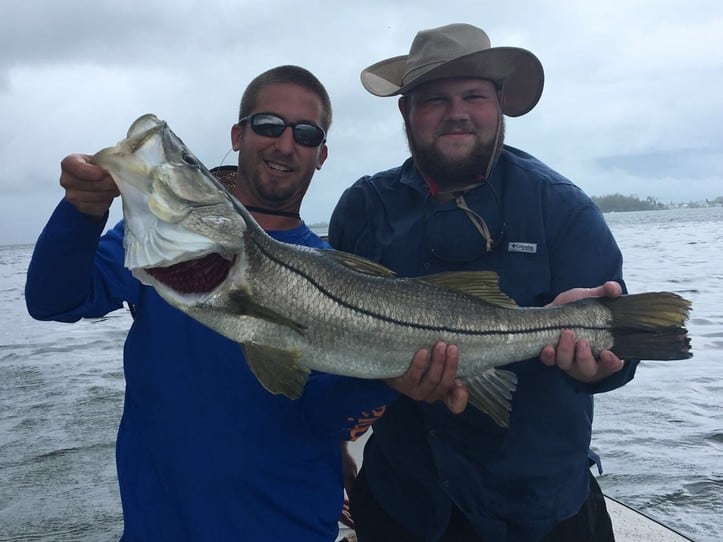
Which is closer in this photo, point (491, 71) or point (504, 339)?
point (504, 339)

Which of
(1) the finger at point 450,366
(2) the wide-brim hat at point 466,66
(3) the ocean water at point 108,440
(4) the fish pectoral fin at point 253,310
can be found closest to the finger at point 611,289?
(1) the finger at point 450,366

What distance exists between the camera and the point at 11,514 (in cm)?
571

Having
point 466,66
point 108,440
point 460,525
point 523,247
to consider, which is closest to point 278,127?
point 466,66

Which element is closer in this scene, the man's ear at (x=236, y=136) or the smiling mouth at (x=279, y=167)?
the smiling mouth at (x=279, y=167)

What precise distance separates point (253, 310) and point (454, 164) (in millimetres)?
1611

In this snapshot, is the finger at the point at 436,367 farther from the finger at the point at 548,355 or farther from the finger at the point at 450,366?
the finger at the point at 548,355

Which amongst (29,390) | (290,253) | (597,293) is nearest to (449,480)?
(597,293)

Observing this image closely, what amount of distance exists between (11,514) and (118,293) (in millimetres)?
4333

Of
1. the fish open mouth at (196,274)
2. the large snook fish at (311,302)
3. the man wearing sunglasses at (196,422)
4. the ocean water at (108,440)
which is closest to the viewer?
the large snook fish at (311,302)

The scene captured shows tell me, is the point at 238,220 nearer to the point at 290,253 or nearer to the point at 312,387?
the point at 290,253

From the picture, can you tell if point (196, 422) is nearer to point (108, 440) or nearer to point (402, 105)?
point (402, 105)

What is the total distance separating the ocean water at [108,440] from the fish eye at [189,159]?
4396mm

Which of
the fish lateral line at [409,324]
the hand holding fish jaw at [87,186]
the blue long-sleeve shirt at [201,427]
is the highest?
the hand holding fish jaw at [87,186]

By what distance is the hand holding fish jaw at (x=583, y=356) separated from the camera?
300 cm
